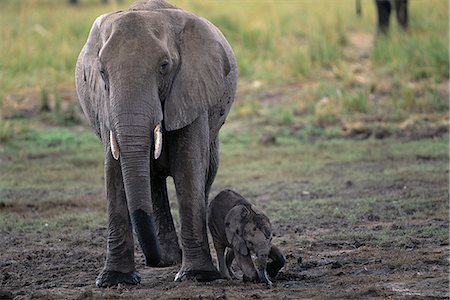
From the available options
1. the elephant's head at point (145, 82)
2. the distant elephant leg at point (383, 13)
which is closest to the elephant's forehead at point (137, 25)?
the elephant's head at point (145, 82)

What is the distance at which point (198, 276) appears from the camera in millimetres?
6867

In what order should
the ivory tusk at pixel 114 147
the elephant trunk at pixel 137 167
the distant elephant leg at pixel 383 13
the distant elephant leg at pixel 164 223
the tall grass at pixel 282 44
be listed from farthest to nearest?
the distant elephant leg at pixel 383 13 → the tall grass at pixel 282 44 → the distant elephant leg at pixel 164 223 → the ivory tusk at pixel 114 147 → the elephant trunk at pixel 137 167

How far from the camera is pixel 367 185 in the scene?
10578mm

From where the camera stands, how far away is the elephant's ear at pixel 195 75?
666cm

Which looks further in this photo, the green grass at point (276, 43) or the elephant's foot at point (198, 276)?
the green grass at point (276, 43)

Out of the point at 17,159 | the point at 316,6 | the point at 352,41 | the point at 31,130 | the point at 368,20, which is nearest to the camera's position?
the point at 17,159

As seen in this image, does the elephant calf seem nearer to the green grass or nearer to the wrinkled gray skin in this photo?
the wrinkled gray skin

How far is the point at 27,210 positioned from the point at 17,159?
8.83 ft

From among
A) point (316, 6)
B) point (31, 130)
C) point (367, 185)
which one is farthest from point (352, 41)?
point (367, 185)

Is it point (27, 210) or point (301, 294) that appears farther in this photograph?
point (27, 210)

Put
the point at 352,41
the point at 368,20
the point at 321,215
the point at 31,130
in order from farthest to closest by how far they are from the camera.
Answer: the point at 368,20, the point at 352,41, the point at 31,130, the point at 321,215

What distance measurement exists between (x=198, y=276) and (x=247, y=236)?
0.43 m

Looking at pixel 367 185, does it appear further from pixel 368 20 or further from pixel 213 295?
pixel 368 20

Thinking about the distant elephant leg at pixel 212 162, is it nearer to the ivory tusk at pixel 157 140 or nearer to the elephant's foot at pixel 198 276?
the elephant's foot at pixel 198 276
